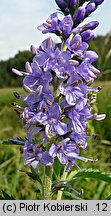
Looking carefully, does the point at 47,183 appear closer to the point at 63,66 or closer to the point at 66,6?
the point at 63,66

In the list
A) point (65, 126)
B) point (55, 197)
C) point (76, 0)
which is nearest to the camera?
point (65, 126)

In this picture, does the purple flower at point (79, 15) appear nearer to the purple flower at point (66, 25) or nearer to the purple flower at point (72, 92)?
the purple flower at point (66, 25)

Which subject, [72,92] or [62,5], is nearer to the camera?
[72,92]

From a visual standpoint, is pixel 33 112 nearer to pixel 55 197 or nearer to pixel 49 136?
pixel 49 136

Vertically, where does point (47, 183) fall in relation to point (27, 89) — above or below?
below

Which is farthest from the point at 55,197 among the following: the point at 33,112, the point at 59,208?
the point at 33,112

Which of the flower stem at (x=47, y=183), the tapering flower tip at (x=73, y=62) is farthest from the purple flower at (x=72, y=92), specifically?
the flower stem at (x=47, y=183)

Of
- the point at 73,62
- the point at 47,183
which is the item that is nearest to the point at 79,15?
the point at 73,62

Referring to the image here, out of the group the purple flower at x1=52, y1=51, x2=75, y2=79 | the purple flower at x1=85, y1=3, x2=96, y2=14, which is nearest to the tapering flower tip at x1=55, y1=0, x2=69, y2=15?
the purple flower at x1=85, y1=3, x2=96, y2=14
